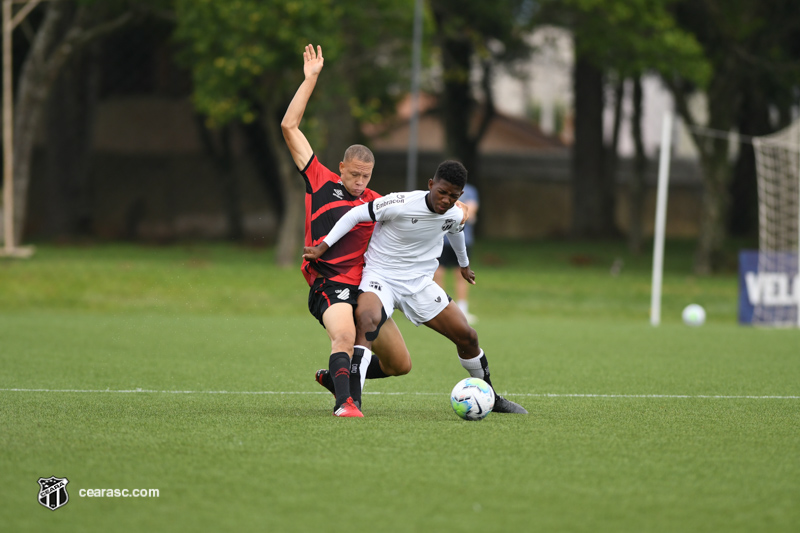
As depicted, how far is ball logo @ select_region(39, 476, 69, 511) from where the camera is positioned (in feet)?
13.8

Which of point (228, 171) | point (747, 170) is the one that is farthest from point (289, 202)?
point (747, 170)

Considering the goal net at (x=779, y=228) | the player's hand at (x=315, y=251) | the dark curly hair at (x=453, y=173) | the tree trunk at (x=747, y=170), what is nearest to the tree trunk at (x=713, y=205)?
the tree trunk at (x=747, y=170)

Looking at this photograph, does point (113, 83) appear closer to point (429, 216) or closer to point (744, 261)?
point (744, 261)

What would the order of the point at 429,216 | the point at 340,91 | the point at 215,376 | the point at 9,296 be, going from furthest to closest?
the point at 340,91 < the point at 9,296 < the point at 215,376 < the point at 429,216

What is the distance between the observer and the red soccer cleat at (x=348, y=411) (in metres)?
6.42

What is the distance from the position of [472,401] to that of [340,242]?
4.96 feet

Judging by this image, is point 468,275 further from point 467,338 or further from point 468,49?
point 468,49

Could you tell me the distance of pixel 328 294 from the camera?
22.4ft

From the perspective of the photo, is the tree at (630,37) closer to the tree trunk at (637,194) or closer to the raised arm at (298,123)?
the tree trunk at (637,194)

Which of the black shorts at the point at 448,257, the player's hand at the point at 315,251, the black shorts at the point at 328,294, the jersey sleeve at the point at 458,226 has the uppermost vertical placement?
the jersey sleeve at the point at 458,226

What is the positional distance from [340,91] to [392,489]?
15.9 m

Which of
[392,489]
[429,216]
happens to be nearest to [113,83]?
[429,216]

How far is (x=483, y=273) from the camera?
21562 millimetres

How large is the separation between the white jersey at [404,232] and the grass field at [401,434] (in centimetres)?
106
